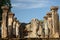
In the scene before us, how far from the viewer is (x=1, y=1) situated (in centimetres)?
4503

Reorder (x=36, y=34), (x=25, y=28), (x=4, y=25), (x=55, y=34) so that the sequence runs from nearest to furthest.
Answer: (x=55, y=34)
(x=4, y=25)
(x=36, y=34)
(x=25, y=28)

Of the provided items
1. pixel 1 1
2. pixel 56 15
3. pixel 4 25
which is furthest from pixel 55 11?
pixel 1 1

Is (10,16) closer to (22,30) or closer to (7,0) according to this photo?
(22,30)

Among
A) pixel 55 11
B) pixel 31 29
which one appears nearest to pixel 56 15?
pixel 55 11

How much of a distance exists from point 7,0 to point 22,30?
9.20 metres

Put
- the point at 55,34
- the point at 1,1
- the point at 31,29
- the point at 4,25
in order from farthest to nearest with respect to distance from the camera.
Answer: the point at 1,1, the point at 31,29, the point at 4,25, the point at 55,34

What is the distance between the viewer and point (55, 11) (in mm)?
22438

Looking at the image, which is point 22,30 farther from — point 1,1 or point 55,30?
point 55,30

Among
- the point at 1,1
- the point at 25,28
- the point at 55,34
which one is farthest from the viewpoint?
the point at 1,1

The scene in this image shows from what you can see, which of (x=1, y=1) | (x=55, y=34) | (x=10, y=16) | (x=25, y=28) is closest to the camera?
(x=55, y=34)

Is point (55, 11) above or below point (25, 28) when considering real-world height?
above

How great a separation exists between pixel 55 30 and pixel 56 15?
1.26 metres

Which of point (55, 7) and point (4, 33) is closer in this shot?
point (55, 7)

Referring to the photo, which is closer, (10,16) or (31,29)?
(10,16)
